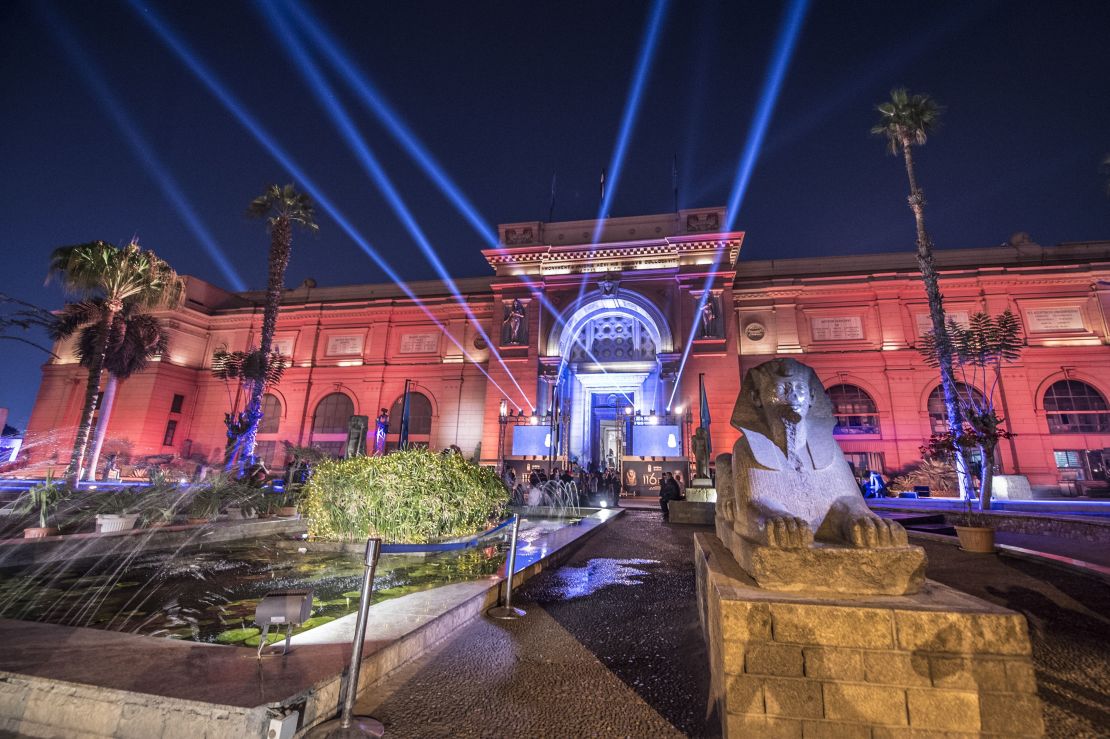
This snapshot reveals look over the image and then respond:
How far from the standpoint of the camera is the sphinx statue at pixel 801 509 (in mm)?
2211

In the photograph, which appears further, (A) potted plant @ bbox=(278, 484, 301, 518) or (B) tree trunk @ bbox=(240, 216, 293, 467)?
(B) tree trunk @ bbox=(240, 216, 293, 467)

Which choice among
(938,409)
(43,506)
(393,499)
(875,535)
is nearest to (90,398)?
(43,506)

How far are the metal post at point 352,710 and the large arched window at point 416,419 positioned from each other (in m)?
25.9

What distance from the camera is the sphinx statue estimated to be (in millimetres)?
2211

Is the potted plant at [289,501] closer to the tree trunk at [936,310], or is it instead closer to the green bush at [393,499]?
the green bush at [393,499]

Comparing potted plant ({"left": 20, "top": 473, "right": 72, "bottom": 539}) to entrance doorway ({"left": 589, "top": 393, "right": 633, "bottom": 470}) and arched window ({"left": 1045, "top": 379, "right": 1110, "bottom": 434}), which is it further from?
arched window ({"left": 1045, "top": 379, "right": 1110, "bottom": 434})

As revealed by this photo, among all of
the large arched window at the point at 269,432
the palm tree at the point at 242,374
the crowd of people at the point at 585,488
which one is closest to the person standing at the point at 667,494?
the crowd of people at the point at 585,488

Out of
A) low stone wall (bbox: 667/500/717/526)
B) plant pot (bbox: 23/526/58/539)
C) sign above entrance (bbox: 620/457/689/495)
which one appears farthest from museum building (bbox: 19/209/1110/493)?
plant pot (bbox: 23/526/58/539)

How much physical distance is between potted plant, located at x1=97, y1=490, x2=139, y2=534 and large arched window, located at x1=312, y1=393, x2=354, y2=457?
65.7ft

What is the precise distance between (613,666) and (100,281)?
788 inches

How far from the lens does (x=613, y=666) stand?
116 inches

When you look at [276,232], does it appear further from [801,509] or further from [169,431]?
[801,509]

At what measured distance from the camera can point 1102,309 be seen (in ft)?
71.4

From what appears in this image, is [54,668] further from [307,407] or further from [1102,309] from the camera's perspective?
[1102,309]
